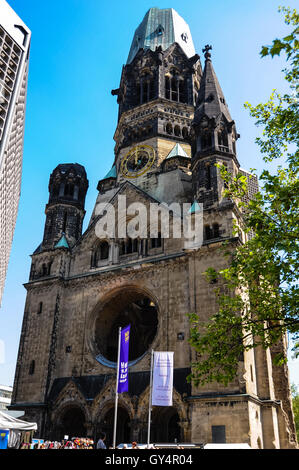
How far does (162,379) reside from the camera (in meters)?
22.8

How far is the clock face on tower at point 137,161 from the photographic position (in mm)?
40906

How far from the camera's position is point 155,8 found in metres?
53.9

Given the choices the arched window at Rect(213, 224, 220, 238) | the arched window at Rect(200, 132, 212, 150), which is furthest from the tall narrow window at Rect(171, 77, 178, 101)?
the arched window at Rect(213, 224, 220, 238)

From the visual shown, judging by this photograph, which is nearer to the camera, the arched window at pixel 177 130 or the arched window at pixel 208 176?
the arched window at pixel 208 176

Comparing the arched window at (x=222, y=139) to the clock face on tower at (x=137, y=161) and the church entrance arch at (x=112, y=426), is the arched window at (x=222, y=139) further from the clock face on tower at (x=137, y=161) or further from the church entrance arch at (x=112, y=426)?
the church entrance arch at (x=112, y=426)

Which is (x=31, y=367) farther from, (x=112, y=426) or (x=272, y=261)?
(x=272, y=261)

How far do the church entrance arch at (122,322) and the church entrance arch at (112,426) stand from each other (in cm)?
326

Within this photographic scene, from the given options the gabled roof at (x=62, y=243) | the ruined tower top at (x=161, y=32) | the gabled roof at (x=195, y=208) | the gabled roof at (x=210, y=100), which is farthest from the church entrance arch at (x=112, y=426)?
the ruined tower top at (x=161, y=32)

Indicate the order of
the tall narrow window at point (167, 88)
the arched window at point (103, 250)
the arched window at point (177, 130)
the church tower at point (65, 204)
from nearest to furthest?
the arched window at point (103, 250) < the church tower at point (65, 204) < the arched window at point (177, 130) < the tall narrow window at point (167, 88)

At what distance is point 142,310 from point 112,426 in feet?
35.0

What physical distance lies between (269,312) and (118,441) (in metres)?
19.6

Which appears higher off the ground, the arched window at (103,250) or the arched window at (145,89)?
the arched window at (145,89)

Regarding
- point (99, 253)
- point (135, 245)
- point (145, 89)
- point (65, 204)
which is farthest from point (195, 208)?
point (145, 89)
